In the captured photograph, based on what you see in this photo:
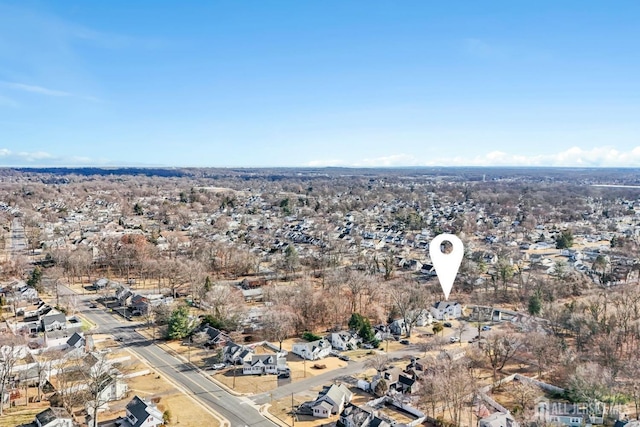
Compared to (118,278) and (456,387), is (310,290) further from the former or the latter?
(118,278)

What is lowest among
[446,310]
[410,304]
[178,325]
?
[446,310]

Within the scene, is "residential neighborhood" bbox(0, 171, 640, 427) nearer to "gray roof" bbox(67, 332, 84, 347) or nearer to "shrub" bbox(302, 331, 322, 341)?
"gray roof" bbox(67, 332, 84, 347)

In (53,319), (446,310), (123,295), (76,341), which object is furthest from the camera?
(123,295)

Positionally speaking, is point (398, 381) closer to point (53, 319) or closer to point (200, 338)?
point (200, 338)

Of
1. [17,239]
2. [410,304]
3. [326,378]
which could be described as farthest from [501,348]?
[17,239]

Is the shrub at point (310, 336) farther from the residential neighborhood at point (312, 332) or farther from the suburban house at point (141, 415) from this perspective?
the suburban house at point (141, 415)

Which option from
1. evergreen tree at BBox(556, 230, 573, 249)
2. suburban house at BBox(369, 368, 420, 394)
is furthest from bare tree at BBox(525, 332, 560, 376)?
evergreen tree at BBox(556, 230, 573, 249)

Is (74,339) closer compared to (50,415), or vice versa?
(50,415)

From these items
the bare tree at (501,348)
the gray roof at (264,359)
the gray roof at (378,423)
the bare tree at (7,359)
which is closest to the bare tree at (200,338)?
the gray roof at (264,359)

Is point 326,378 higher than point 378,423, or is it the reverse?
point 378,423
